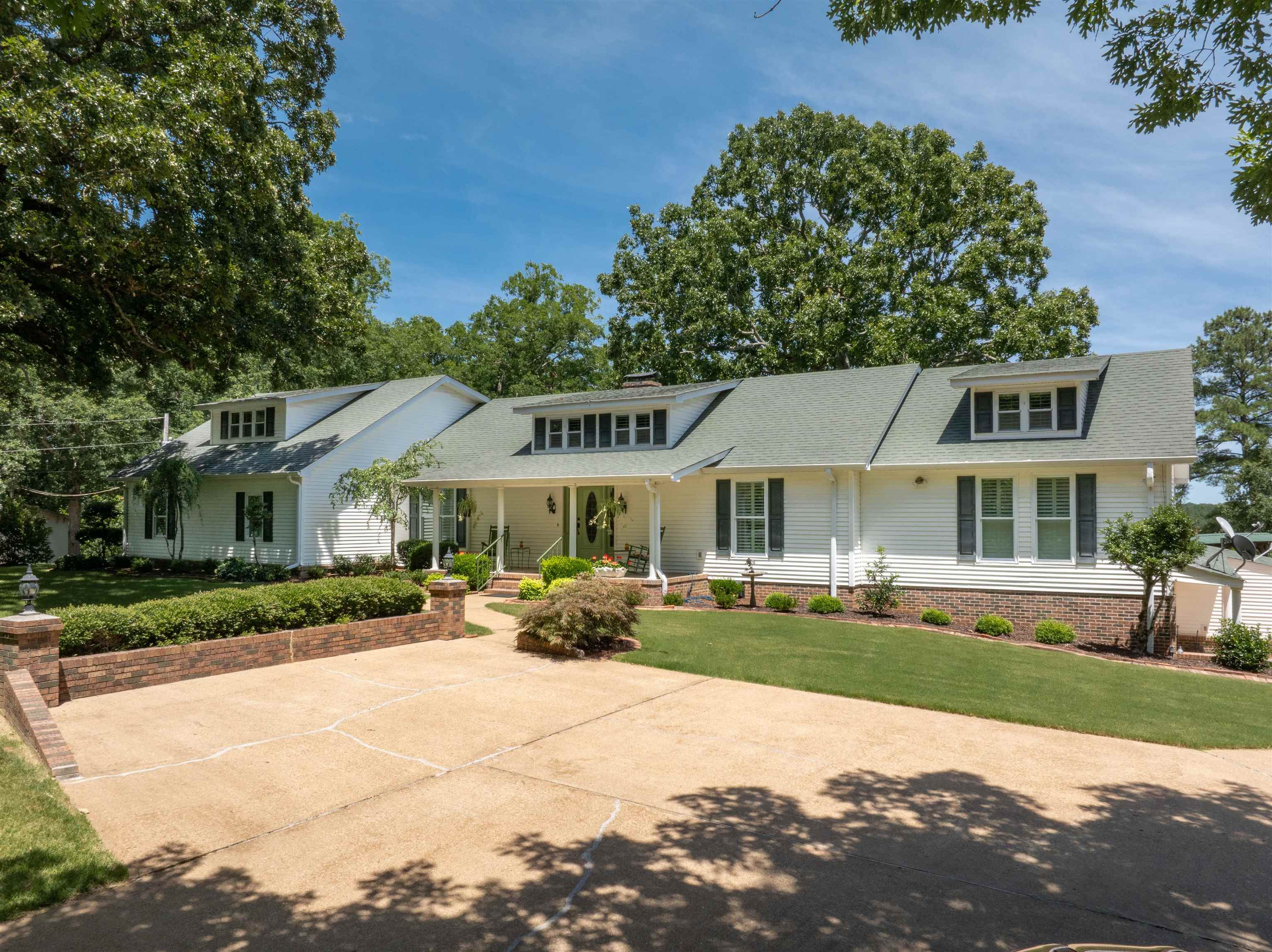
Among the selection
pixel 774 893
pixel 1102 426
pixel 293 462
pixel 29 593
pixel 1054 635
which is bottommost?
pixel 1054 635

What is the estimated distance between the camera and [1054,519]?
1605 cm

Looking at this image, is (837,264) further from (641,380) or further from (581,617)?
(581,617)

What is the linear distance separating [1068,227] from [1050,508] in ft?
52.6

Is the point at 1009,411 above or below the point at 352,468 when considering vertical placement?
above

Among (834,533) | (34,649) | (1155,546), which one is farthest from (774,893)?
(834,533)

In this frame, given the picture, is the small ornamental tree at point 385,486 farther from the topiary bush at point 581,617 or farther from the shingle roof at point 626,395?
the topiary bush at point 581,617

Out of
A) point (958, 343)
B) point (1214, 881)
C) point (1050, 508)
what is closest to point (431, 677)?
point (1214, 881)

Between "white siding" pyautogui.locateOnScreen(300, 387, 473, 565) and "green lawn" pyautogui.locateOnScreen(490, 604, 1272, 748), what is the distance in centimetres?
1201

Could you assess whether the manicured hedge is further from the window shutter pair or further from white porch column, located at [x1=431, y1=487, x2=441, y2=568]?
the window shutter pair

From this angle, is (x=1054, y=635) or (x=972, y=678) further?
(x=1054, y=635)

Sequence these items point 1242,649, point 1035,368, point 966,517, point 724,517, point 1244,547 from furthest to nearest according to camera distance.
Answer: point 724,517
point 1035,368
point 966,517
point 1244,547
point 1242,649

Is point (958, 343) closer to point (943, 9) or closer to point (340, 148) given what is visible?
point (340, 148)

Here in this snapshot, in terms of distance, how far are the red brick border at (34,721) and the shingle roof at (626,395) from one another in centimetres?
1498

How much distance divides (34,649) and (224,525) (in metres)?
17.7
